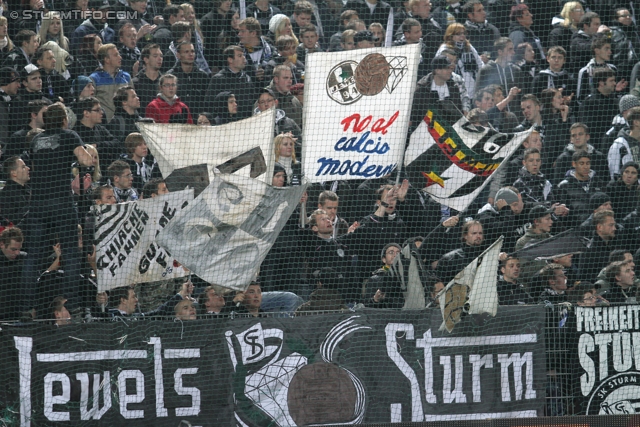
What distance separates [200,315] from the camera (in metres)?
9.08

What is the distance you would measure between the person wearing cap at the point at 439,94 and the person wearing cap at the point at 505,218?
0.91 metres

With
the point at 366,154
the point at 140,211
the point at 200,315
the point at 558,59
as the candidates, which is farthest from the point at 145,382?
the point at 558,59

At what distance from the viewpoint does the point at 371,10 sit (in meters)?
12.1

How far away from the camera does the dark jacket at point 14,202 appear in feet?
29.8

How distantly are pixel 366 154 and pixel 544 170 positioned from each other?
2147mm

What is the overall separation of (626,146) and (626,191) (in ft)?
2.21

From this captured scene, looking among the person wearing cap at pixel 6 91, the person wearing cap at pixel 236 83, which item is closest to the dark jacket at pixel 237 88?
the person wearing cap at pixel 236 83

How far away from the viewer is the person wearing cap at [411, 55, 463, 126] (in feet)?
34.3

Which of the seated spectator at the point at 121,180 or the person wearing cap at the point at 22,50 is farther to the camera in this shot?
the person wearing cap at the point at 22,50

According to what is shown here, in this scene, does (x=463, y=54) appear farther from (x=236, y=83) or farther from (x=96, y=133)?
A: (x=96, y=133)

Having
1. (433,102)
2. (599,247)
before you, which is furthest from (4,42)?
(599,247)

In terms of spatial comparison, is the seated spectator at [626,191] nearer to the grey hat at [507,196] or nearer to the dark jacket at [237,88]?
the grey hat at [507,196]

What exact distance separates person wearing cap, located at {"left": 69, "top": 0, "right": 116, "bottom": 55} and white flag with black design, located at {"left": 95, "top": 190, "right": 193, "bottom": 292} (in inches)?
99.9

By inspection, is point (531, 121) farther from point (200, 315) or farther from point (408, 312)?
point (200, 315)
